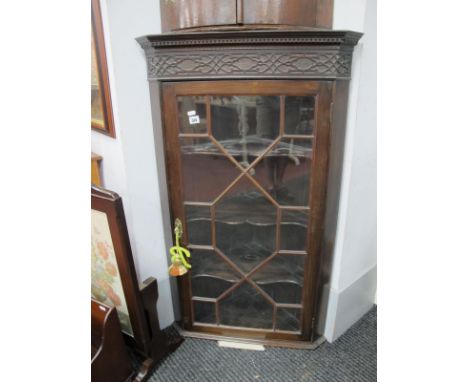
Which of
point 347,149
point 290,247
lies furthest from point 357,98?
point 290,247

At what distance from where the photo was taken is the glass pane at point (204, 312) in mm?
1465

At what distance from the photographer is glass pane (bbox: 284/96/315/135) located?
3.41ft

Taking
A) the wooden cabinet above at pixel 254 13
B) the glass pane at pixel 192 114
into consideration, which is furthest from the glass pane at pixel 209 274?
the wooden cabinet above at pixel 254 13

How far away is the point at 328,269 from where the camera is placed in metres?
1.35

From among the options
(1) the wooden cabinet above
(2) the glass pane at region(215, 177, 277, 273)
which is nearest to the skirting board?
(2) the glass pane at region(215, 177, 277, 273)

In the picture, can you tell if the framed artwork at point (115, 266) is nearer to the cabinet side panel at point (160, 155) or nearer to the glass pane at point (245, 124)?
the cabinet side panel at point (160, 155)

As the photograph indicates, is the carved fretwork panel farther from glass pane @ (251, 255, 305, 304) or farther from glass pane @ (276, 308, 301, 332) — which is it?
glass pane @ (276, 308, 301, 332)

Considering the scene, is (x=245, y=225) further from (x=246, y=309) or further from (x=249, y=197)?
(x=246, y=309)

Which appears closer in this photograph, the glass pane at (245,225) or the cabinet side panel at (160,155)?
the cabinet side panel at (160,155)

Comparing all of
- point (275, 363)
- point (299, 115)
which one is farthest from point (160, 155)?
point (275, 363)

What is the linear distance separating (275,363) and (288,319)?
0.20m

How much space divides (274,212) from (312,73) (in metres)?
0.55

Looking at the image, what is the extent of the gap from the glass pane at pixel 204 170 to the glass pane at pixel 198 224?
46mm

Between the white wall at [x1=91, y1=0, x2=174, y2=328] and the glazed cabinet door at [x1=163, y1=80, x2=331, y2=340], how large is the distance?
0.35 feet
